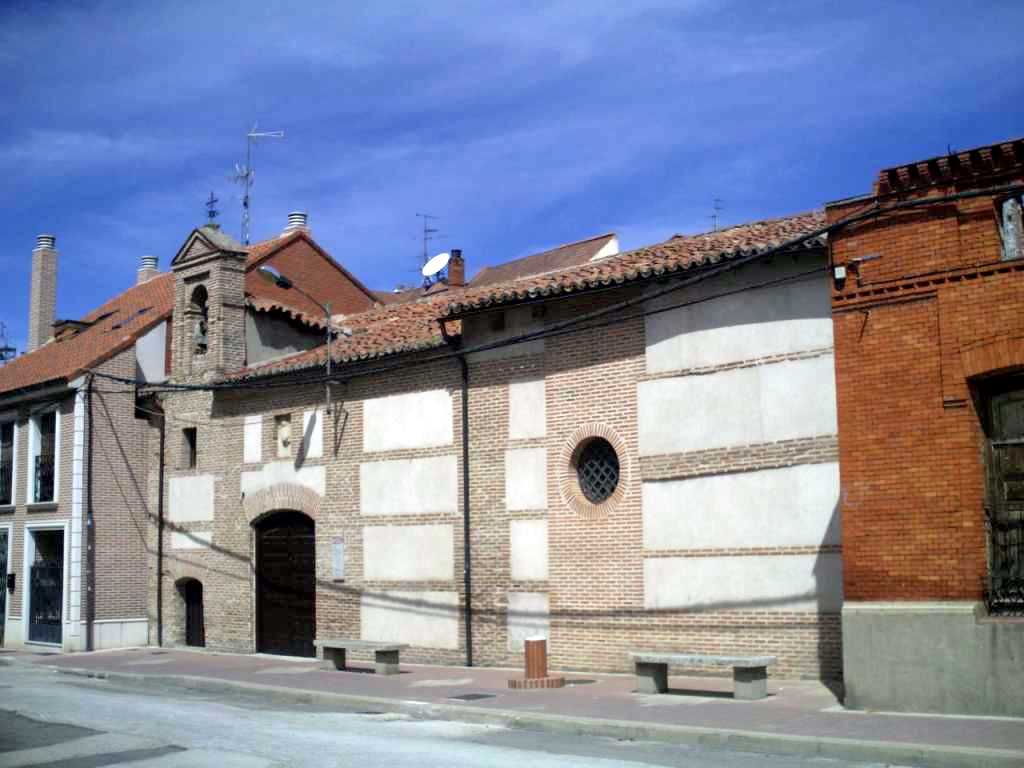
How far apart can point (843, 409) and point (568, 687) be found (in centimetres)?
551

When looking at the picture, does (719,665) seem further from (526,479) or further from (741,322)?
(526,479)

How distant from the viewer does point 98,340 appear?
1131 inches

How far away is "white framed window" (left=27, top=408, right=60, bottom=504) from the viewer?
27328 millimetres

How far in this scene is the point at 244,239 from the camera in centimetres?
3225

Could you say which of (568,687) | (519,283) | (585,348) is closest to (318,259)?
(519,283)

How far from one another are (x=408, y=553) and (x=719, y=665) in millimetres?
7760

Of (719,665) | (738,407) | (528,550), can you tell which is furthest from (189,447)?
(719,665)

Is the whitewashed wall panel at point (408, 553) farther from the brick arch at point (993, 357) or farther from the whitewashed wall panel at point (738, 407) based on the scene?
the brick arch at point (993, 357)

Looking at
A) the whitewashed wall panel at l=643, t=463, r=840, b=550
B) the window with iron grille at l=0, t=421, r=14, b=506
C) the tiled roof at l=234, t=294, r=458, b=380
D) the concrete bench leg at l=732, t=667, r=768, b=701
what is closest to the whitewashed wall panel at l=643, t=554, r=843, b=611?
the whitewashed wall panel at l=643, t=463, r=840, b=550

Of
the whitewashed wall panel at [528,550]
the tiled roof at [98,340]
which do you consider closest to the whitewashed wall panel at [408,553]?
the whitewashed wall panel at [528,550]

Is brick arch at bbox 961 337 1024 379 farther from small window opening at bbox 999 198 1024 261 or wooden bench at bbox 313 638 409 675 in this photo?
wooden bench at bbox 313 638 409 675

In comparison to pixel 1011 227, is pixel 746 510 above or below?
below

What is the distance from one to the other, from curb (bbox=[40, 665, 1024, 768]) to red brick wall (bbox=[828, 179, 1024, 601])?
2.63 metres

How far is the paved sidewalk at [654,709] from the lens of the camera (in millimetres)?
10602
